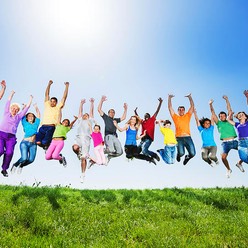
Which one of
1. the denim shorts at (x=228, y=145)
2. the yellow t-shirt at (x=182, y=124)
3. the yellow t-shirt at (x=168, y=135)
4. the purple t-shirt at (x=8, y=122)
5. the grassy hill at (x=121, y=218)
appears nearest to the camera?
the grassy hill at (x=121, y=218)

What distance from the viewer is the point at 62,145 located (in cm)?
1502

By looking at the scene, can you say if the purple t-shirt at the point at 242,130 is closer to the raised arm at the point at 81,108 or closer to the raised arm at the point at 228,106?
the raised arm at the point at 228,106

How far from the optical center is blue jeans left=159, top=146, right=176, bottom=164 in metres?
15.6

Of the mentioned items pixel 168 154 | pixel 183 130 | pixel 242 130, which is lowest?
pixel 168 154

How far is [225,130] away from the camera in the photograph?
1549 cm

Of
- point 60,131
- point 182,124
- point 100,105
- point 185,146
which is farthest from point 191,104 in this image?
point 60,131

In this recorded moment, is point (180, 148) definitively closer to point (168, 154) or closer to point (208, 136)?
point (168, 154)

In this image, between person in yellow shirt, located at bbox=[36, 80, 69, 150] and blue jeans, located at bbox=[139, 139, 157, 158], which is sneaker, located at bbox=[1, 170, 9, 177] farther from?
blue jeans, located at bbox=[139, 139, 157, 158]

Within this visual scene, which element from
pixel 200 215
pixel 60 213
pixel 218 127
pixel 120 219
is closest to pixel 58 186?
pixel 60 213

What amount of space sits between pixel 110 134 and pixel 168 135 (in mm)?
2845

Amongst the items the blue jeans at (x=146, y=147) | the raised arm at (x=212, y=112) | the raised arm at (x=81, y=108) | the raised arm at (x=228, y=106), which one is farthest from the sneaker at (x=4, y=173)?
the raised arm at (x=228, y=106)

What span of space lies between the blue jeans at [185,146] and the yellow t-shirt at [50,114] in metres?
5.91

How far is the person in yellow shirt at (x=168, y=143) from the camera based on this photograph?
1572 cm

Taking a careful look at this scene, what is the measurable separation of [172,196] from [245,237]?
5069 mm
